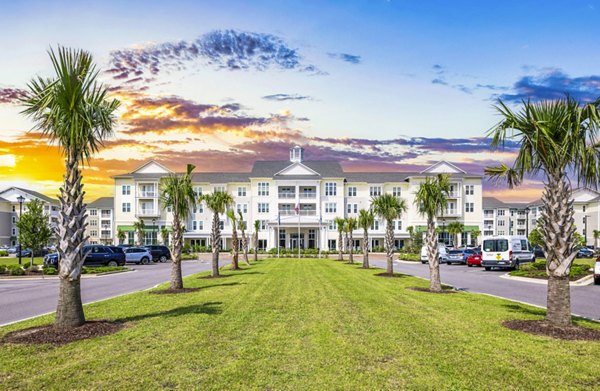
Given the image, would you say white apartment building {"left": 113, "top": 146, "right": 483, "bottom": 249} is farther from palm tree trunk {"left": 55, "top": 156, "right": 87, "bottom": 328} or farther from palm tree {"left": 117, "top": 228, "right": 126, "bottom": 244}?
palm tree trunk {"left": 55, "top": 156, "right": 87, "bottom": 328}

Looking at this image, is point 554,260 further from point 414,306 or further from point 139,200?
point 139,200

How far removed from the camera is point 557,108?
11.6m

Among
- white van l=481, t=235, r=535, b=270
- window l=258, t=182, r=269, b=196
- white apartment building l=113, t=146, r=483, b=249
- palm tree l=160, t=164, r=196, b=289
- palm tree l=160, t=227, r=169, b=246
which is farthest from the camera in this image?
window l=258, t=182, r=269, b=196

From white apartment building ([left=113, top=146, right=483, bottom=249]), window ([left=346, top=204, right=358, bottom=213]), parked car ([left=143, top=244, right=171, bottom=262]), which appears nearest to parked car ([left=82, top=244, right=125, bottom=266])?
parked car ([left=143, top=244, right=171, bottom=262])

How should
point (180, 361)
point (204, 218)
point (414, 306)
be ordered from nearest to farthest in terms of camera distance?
point (180, 361)
point (414, 306)
point (204, 218)

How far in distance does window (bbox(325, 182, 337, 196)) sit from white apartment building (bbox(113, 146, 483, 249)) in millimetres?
168

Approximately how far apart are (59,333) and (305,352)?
5.38 meters

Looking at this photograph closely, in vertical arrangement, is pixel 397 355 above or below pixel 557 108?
below

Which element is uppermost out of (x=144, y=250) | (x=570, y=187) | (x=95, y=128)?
(x=95, y=128)

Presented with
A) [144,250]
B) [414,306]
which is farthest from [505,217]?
[414,306]

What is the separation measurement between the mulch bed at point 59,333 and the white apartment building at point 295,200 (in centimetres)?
6826

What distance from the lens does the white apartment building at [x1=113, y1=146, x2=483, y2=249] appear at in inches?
3196

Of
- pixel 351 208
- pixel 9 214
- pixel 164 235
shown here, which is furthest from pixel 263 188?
pixel 9 214

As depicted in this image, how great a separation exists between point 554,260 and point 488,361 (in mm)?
4069
